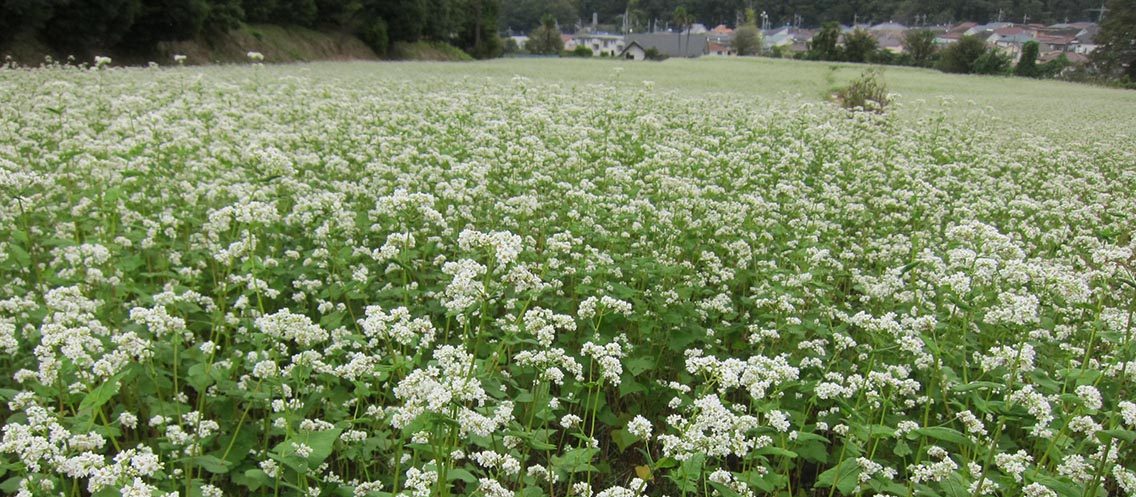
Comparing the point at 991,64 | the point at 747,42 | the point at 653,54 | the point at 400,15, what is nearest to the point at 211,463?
the point at 400,15

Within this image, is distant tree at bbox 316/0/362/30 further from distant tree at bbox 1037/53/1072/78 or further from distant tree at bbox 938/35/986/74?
distant tree at bbox 1037/53/1072/78

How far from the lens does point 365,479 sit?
379 cm

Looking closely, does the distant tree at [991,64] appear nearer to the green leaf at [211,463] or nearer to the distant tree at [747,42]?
the distant tree at [747,42]

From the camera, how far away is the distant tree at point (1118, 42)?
5922 centimetres

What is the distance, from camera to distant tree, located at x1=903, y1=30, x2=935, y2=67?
7612 cm

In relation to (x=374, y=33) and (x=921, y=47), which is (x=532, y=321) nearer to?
(x=374, y=33)

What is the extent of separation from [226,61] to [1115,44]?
69541mm

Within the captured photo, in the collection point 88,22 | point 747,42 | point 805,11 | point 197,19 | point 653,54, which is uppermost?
point 805,11

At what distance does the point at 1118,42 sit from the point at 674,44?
7987 cm

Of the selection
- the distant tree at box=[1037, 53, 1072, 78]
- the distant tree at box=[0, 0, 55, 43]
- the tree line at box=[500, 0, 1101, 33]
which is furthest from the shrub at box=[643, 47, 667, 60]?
the distant tree at box=[0, 0, 55, 43]

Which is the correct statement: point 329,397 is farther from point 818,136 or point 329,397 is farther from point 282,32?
point 282,32

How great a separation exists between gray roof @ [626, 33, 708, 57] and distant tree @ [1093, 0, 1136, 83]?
72.8 m

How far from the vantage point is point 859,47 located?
73812 mm

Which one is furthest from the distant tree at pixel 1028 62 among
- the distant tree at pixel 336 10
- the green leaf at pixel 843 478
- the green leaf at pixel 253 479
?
the green leaf at pixel 253 479
